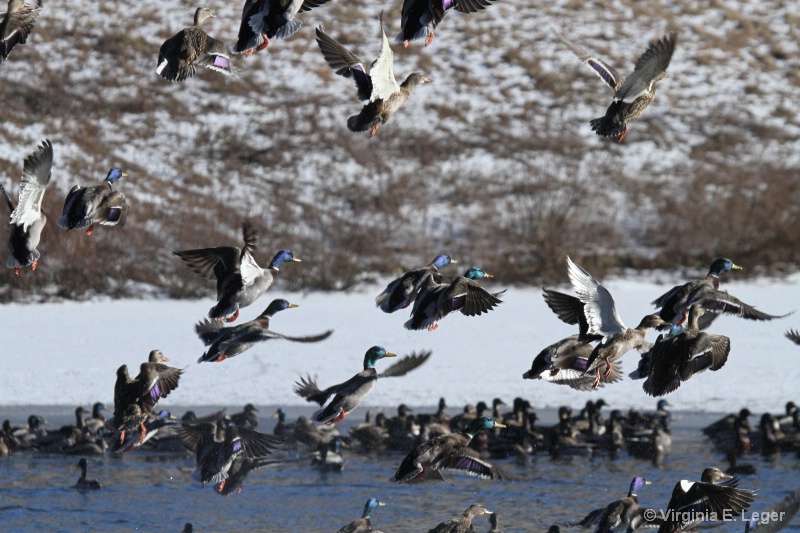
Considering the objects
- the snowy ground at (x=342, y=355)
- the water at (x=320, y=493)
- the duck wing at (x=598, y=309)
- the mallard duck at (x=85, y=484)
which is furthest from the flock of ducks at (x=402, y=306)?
the snowy ground at (x=342, y=355)

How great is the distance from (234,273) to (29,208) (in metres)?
1.28

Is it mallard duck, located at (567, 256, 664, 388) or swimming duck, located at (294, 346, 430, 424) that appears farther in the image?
swimming duck, located at (294, 346, 430, 424)

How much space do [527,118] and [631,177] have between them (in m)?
4.15

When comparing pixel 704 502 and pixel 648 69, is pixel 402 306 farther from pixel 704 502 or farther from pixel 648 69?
pixel 704 502

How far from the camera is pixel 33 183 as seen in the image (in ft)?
21.6

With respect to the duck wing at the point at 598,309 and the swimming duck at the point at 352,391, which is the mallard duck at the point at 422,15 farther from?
the swimming duck at the point at 352,391

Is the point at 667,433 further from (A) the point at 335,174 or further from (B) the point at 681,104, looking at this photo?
(B) the point at 681,104

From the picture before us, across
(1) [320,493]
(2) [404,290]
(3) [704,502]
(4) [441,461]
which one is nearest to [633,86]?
(2) [404,290]

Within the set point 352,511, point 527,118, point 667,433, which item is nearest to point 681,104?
point 527,118

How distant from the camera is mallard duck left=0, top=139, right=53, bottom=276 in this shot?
6500 millimetres

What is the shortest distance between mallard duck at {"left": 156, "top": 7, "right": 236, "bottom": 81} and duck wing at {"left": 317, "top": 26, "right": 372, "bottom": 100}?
0.69 meters

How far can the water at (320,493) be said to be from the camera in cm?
895

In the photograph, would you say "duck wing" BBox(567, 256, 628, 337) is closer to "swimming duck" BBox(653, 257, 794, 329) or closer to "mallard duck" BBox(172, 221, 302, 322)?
"swimming duck" BBox(653, 257, 794, 329)

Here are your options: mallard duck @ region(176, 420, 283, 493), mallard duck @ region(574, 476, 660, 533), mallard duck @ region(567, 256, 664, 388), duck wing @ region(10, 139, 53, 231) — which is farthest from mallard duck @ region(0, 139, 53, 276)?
mallard duck @ region(574, 476, 660, 533)
